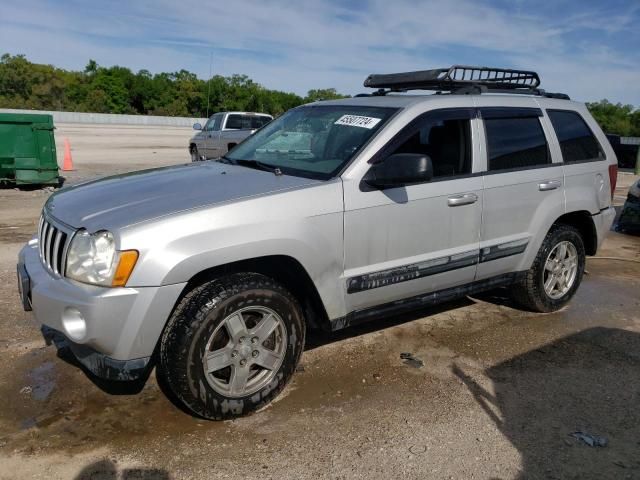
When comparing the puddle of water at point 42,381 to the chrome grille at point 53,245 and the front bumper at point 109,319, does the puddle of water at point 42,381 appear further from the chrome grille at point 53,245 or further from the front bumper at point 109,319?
the chrome grille at point 53,245

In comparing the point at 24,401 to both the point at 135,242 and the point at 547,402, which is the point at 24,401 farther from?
the point at 547,402

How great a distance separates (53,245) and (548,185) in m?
3.62

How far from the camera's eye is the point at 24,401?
335cm

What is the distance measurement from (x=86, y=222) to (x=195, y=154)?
1514 cm

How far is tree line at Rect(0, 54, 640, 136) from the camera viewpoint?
72188mm

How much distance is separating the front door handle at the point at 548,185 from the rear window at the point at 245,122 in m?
12.1

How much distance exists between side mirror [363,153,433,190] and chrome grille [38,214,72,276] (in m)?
1.74

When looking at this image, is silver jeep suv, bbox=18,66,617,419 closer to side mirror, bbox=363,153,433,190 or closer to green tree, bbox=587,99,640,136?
side mirror, bbox=363,153,433,190

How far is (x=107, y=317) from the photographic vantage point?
2762 mm

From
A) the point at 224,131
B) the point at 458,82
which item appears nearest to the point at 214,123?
the point at 224,131

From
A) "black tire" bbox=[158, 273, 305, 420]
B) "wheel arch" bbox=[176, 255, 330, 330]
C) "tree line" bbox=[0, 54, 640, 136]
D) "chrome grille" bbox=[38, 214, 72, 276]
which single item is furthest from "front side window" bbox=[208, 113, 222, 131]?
"tree line" bbox=[0, 54, 640, 136]

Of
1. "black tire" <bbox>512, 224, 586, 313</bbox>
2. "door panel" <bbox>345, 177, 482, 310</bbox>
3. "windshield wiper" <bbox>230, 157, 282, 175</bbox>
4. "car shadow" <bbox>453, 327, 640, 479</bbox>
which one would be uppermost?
"windshield wiper" <bbox>230, 157, 282, 175</bbox>

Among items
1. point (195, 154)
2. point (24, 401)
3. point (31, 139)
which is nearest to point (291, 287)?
point (24, 401)

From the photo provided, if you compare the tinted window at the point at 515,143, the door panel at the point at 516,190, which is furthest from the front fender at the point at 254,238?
the tinted window at the point at 515,143
